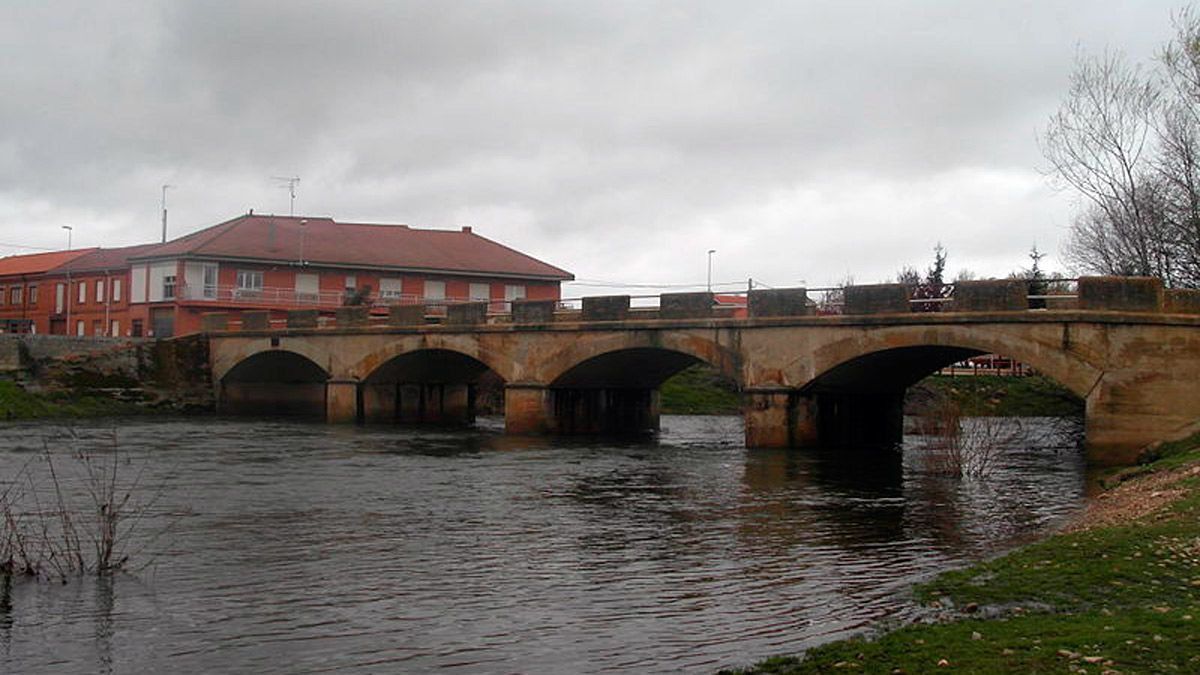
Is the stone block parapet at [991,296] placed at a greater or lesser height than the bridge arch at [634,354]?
greater

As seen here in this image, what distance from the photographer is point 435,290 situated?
73.5 meters

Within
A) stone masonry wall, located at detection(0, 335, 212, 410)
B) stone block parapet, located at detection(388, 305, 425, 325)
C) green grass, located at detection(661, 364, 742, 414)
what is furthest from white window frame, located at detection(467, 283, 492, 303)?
stone block parapet, located at detection(388, 305, 425, 325)

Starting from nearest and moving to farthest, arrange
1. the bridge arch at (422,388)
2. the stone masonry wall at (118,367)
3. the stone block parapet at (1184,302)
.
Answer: the stone block parapet at (1184,302) → the bridge arch at (422,388) → the stone masonry wall at (118,367)

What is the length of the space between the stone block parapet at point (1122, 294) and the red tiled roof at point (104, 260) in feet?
181

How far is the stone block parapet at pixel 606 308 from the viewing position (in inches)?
1574

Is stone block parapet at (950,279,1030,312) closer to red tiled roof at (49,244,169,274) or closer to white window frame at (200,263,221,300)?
white window frame at (200,263,221,300)

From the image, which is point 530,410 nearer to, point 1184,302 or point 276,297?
point 1184,302

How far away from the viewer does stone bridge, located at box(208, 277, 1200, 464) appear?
28688mm

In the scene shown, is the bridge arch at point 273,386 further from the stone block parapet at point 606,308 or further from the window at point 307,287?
the stone block parapet at point 606,308

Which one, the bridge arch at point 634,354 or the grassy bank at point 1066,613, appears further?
the bridge arch at point 634,354

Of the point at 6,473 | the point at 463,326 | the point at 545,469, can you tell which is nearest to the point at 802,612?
the point at 545,469

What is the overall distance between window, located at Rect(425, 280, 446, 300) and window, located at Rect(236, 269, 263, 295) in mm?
9727

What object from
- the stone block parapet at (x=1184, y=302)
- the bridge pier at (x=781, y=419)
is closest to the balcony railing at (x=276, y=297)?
the bridge pier at (x=781, y=419)

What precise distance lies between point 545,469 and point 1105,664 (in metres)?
21.9
